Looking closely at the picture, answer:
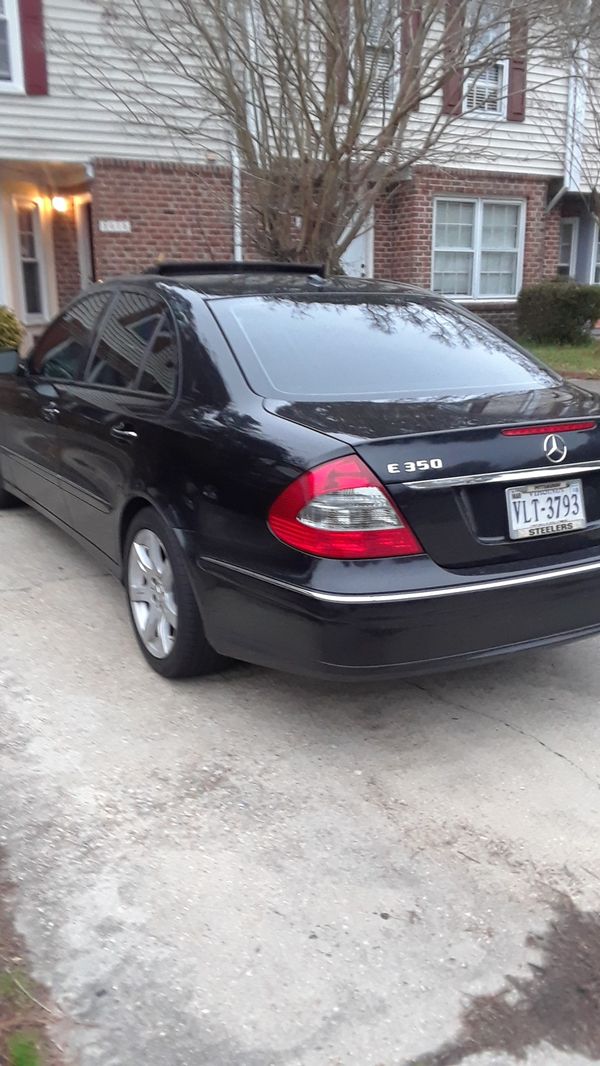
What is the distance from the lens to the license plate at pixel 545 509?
3.12 m

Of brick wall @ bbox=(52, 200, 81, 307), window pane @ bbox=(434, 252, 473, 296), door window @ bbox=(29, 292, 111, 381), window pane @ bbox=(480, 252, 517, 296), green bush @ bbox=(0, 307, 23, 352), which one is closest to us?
door window @ bbox=(29, 292, 111, 381)

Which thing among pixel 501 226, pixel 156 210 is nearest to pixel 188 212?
pixel 156 210

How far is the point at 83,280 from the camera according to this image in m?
13.7

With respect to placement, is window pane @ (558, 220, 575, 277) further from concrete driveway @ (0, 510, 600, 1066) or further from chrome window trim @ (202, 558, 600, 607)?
chrome window trim @ (202, 558, 600, 607)

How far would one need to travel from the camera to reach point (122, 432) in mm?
3996

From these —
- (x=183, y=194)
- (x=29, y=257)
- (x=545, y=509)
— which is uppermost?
(x=183, y=194)

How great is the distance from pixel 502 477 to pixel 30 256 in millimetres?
12077

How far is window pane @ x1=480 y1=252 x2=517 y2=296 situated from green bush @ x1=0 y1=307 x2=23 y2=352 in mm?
8226

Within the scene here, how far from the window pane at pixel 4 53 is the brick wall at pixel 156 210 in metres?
1.44

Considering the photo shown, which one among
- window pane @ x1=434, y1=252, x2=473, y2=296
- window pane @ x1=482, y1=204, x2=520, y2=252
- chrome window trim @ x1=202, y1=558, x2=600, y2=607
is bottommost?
chrome window trim @ x1=202, y1=558, x2=600, y2=607

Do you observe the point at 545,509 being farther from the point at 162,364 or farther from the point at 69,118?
the point at 69,118

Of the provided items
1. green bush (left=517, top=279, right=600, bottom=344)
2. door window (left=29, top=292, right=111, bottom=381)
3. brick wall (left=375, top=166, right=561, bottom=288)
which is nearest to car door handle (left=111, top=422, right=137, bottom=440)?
door window (left=29, top=292, right=111, bottom=381)

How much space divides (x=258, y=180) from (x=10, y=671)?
20.9 feet

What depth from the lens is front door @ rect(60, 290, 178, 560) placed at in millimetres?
3820
